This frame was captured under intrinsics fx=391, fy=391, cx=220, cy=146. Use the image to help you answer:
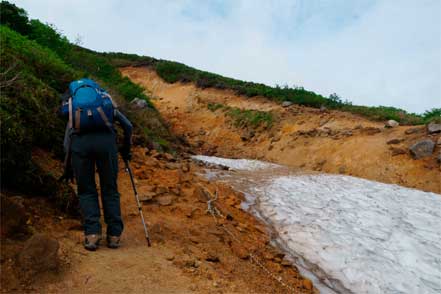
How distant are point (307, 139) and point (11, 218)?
48.5 ft

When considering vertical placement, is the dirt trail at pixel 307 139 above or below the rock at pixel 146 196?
above

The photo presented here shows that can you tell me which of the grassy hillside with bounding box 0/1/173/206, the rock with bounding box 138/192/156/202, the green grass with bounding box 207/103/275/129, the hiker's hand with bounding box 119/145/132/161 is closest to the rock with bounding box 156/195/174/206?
the rock with bounding box 138/192/156/202

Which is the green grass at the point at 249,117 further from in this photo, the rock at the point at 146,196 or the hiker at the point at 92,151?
the hiker at the point at 92,151

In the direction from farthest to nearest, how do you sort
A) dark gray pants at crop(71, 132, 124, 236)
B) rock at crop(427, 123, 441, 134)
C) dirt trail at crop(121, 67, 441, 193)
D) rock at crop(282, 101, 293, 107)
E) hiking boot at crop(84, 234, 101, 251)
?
rock at crop(282, 101, 293, 107)
rock at crop(427, 123, 441, 134)
dirt trail at crop(121, 67, 441, 193)
dark gray pants at crop(71, 132, 124, 236)
hiking boot at crop(84, 234, 101, 251)

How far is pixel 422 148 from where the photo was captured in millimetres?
13281

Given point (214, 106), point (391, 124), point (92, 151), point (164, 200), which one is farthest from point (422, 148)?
point (214, 106)

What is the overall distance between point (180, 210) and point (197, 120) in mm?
16797

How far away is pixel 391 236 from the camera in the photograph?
23.1ft

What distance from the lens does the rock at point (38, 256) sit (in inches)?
131

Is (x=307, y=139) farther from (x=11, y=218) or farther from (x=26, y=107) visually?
(x=11, y=218)

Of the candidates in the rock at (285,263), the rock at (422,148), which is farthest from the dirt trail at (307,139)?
the rock at (285,263)

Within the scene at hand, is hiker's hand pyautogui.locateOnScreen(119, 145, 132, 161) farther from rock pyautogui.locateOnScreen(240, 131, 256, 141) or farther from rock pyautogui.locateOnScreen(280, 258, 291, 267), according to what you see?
rock pyautogui.locateOnScreen(240, 131, 256, 141)

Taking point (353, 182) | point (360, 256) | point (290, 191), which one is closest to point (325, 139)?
point (353, 182)

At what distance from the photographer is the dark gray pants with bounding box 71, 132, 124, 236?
13.9 ft
